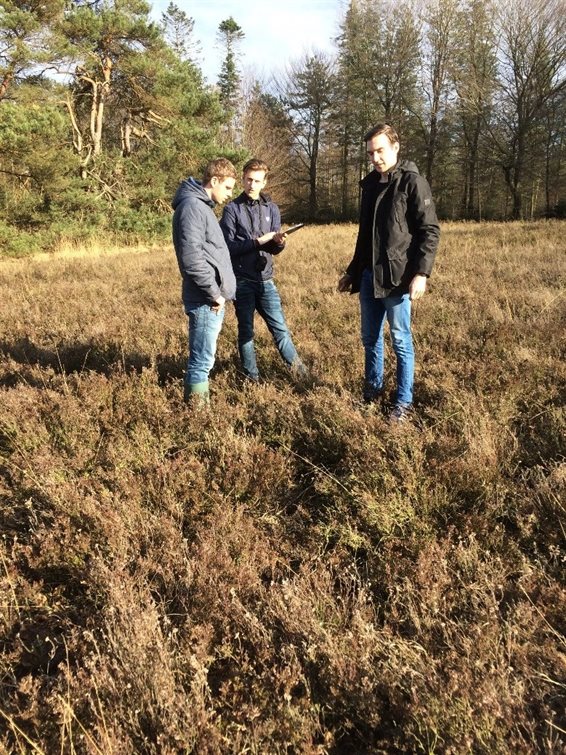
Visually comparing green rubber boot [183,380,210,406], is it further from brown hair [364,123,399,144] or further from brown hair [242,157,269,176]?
brown hair [364,123,399,144]

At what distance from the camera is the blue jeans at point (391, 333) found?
3502mm

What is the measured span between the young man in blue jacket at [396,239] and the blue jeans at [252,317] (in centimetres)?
110

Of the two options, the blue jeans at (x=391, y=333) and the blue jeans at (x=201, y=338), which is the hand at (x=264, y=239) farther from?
the blue jeans at (x=391, y=333)

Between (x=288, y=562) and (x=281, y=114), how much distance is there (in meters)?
43.5

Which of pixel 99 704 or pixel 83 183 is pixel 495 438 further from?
pixel 83 183

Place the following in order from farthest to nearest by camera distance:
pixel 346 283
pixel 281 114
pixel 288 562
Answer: pixel 281 114
pixel 346 283
pixel 288 562

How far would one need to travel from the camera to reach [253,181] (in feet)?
13.3

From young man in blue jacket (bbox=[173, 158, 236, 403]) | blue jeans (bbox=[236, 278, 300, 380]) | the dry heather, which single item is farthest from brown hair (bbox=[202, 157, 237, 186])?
the dry heather

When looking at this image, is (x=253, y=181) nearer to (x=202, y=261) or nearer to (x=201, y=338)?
(x=202, y=261)

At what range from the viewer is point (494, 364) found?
4.15 meters

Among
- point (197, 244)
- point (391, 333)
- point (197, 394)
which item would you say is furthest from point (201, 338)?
point (391, 333)

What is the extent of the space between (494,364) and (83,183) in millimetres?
18241

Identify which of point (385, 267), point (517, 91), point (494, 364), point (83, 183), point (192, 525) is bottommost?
point (192, 525)

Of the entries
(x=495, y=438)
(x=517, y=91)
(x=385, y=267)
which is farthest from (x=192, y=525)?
(x=517, y=91)
